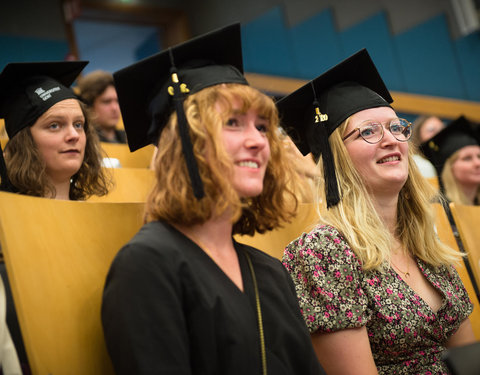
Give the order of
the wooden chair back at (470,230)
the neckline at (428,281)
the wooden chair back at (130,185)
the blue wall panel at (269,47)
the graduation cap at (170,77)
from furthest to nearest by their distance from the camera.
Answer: the blue wall panel at (269,47)
the wooden chair back at (130,185)
the wooden chair back at (470,230)
the neckline at (428,281)
the graduation cap at (170,77)

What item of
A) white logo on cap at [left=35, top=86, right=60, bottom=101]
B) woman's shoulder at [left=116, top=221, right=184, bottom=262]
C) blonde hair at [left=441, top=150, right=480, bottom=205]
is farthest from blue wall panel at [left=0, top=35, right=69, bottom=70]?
woman's shoulder at [left=116, top=221, right=184, bottom=262]

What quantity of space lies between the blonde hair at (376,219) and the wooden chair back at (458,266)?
22cm

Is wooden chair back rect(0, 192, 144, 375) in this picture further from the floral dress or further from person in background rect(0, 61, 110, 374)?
person in background rect(0, 61, 110, 374)

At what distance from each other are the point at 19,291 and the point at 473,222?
1.91 m

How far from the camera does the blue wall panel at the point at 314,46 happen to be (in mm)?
6594

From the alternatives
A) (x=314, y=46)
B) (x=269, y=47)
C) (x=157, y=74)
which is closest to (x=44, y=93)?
(x=157, y=74)

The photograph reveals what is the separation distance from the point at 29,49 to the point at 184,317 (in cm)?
482

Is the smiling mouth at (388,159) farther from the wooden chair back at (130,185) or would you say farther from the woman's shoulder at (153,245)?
the wooden chair back at (130,185)

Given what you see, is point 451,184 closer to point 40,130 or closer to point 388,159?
point 388,159

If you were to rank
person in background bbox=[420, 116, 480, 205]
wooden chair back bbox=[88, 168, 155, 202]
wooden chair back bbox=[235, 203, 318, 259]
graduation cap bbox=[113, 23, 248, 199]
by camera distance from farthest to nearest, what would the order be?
1. person in background bbox=[420, 116, 480, 205]
2. wooden chair back bbox=[88, 168, 155, 202]
3. wooden chair back bbox=[235, 203, 318, 259]
4. graduation cap bbox=[113, 23, 248, 199]

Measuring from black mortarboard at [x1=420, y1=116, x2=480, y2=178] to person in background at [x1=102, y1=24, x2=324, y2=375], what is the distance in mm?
2200

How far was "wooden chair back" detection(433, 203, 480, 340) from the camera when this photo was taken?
6.80ft

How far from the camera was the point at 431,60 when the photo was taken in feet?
22.9

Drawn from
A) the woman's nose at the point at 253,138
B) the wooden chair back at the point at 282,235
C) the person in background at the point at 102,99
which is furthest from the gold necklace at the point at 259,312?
the person in background at the point at 102,99
